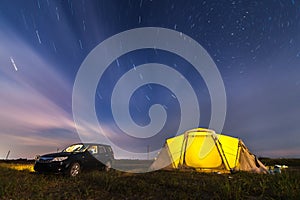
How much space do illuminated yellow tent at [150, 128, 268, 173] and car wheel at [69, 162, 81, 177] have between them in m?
4.57

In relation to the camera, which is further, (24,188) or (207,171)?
(207,171)

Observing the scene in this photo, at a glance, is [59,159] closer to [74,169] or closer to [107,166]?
[74,169]

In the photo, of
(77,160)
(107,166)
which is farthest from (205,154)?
(77,160)

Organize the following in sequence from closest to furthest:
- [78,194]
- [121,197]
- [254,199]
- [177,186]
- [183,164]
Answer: [254,199] < [121,197] < [78,194] < [177,186] < [183,164]

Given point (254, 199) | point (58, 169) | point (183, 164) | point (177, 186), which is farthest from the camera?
point (183, 164)

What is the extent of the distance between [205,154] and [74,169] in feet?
24.3

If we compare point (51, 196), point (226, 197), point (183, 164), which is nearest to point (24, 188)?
point (51, 196)

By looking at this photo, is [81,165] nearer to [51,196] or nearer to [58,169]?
[58,169]

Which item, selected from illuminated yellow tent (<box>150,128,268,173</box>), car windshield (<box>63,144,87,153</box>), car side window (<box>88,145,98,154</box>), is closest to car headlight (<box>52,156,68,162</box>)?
car windshield (<box>63,144,87,153</box>)

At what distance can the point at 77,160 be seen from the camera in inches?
439

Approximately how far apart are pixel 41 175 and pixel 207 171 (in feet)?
28.4

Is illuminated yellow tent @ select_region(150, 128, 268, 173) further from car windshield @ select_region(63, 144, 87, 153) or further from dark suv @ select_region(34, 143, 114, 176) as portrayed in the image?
car windshield @ select_region(63, 144, 87, 153)

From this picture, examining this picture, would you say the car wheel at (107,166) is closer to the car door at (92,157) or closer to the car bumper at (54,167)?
the car door at (92,157)

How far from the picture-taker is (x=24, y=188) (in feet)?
24.2
